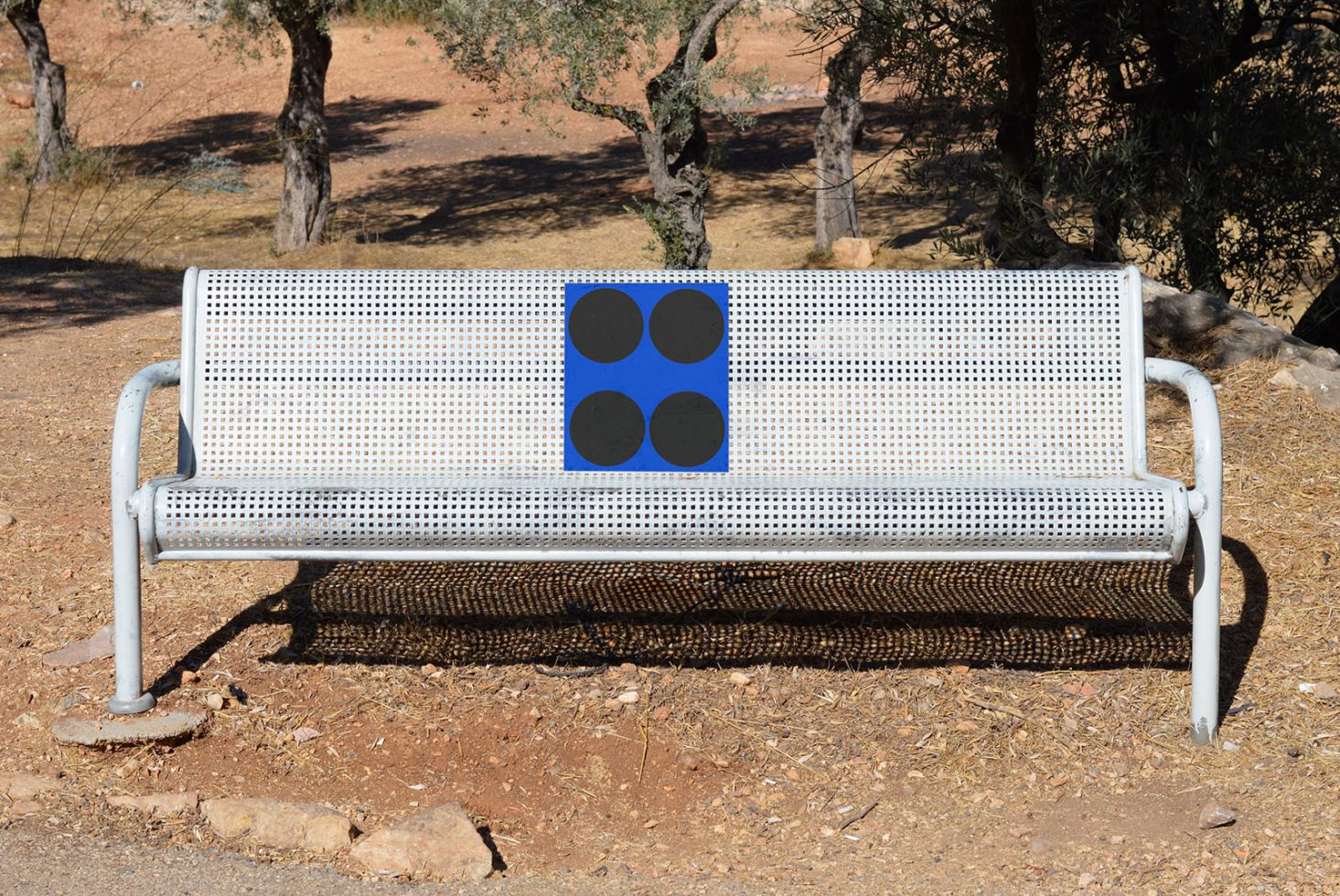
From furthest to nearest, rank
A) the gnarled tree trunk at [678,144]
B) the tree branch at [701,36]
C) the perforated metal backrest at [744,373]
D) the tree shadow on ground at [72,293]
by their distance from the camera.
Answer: the gnarled tree trunk at [678,144] → the tree branch at [701,36] → the tree shadow on ground at [72,293] → the perforated metal backrest at [744,373]

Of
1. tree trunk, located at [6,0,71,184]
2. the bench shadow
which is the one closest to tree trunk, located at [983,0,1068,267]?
the bench shadow

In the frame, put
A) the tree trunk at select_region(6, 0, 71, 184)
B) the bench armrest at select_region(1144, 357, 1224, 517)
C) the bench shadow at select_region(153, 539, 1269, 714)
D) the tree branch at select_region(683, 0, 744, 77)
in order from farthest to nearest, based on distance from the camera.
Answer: the tree trunk at select_region(6, 0, 71, 184) < the tree branch at select_region(683, 0, 744, 77) < the bench shadow at select_region(153, 539, 1269, 714) < the bench armrest at select_region(1144, 357, 1224, 517)

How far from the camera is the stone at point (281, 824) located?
2.99 meters

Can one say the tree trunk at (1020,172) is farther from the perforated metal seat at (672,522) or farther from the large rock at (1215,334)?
the perforated metal seat at (672,522)

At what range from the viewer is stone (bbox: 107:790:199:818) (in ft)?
10.2

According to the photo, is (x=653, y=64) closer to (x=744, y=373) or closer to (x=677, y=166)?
(x=677, y=166)

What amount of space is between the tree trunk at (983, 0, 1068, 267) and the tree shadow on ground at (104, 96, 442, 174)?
13828 mm

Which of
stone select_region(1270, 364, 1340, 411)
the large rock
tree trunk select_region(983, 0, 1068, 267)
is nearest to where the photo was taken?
stone select_region(1270, 364, 1340, 411)

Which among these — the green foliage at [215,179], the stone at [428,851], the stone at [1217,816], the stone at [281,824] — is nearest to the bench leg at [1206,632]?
the stone at [1217,816]

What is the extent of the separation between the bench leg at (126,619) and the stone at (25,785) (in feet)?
0.94

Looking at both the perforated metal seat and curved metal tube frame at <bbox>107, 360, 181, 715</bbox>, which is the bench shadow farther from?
the perforated metal seat

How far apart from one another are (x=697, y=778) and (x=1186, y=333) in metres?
3.32

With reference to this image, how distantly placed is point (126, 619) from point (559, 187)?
15072mm

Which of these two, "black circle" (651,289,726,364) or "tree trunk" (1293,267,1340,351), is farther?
"tree trunk" (1293,267,1340,351)
